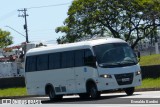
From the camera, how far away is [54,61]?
2925 cm

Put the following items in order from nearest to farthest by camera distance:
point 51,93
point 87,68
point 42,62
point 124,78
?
point 124,78, point 87,68, point 51,93, point 42,62

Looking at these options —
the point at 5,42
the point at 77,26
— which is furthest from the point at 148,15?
the point at 5,42

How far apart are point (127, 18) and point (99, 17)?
3785mm

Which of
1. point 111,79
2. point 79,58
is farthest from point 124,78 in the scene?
point 79,58

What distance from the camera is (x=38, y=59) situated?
30.6m

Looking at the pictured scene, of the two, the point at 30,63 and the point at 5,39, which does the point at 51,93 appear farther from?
the point at 5,39

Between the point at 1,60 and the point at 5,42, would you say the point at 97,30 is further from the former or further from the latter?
the point at 5,42

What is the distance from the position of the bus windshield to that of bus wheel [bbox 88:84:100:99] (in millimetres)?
1174

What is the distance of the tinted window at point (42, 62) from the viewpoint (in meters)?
30.0

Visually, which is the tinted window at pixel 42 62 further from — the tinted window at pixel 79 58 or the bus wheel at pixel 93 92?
the bus wheel at pixel 93 92

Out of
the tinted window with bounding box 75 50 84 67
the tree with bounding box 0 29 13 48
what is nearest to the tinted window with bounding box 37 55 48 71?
the tinted window with bounding box 75 50 84 67

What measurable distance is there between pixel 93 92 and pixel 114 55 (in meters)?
1.97

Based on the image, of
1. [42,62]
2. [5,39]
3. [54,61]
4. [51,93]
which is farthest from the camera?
[5,39]

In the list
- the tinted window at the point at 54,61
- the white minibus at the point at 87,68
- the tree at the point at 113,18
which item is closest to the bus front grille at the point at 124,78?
the white minibus at the point at 87,68
